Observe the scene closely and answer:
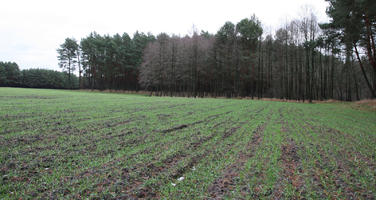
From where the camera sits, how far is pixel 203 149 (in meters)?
4.25

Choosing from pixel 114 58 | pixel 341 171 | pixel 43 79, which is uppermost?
pixel 114 58

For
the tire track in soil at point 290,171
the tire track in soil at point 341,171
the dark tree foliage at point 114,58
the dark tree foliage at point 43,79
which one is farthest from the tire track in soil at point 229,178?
the dark tree foliage at point 43,79

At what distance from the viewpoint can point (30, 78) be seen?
196ft

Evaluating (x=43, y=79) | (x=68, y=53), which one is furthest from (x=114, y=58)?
(x=43, y=79)

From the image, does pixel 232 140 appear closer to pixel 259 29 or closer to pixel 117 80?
pixel 259 29

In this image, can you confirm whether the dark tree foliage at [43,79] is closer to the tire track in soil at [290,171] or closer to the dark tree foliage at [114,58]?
the dark tree foliage at [114,58]

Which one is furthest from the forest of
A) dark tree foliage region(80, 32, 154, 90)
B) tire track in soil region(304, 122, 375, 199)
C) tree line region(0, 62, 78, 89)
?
tree line region(0, 62, 78, 89)

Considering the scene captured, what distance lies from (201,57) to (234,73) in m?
6.54

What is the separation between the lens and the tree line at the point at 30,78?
54625mm

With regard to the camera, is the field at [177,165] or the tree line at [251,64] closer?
the field at [177,165]

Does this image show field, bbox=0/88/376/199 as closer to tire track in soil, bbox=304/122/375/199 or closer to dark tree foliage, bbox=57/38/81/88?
tire track in soil, bbox=304/122/375/199

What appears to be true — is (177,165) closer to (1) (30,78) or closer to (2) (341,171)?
(2) (341,171)

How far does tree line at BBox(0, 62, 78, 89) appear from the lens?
179 feet

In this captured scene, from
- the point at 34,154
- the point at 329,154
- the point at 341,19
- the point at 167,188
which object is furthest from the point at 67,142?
the point at 341,19
